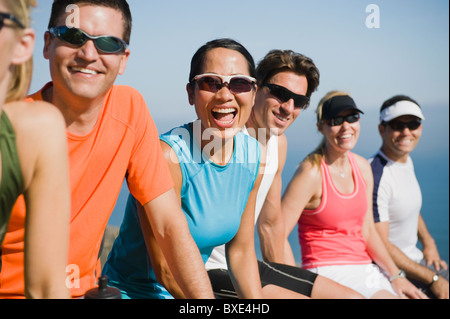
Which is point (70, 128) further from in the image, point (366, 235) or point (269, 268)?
point (366, 235)

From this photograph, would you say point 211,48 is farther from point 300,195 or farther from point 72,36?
point 300,195

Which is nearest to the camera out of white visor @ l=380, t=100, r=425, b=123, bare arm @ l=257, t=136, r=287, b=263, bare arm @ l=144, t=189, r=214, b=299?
bare arm @ l=144, t=189, r=214, b=299

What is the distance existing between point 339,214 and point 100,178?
6.72 feet

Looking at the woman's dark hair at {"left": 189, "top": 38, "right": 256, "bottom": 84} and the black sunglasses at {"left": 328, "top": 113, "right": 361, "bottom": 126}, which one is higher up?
the woman's dark hair at {"left": 189, "top": 38, "right": 256, "bottom": 84}

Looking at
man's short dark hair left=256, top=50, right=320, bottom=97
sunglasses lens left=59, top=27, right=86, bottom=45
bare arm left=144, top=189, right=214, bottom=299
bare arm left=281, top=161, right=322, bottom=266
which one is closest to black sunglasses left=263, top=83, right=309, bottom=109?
man's short dark hair left=256, top=50, right=320, bottom=97

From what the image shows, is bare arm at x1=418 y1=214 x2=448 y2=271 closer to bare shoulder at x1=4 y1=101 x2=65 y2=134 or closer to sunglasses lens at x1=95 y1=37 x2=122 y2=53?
sunglasses lens at x1=95 y1=37 x2=122 y2=53

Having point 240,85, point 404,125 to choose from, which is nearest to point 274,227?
point 240,85

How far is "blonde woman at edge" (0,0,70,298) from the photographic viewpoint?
1147mm

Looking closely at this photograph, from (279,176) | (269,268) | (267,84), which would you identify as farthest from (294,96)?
(269,268)

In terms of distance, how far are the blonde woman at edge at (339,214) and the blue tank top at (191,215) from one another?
1.08 meters

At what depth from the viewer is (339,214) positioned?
3289 mm

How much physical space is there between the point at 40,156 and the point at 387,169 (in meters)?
3.26

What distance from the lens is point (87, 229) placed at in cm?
178

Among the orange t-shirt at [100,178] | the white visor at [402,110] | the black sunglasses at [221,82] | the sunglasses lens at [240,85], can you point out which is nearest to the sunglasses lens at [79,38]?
the orange t-shirt at [100,178]
